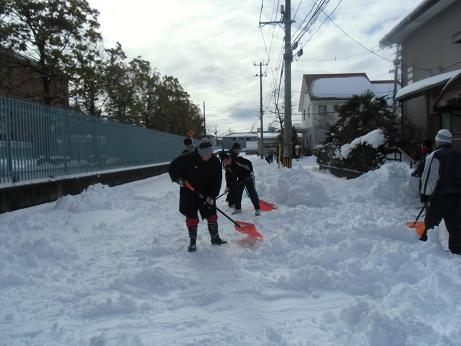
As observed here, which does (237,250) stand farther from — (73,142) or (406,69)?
(406,69)

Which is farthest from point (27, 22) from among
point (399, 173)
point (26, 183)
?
point (399, 173)

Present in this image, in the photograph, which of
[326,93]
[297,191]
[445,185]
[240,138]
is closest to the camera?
[445,185]

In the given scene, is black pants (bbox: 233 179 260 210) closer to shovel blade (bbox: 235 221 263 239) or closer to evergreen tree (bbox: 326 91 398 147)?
shovel blade (bbox: 235 221 263 239)

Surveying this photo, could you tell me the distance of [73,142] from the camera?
11953mm

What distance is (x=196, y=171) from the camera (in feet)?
20.1

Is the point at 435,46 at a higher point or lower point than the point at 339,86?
lower

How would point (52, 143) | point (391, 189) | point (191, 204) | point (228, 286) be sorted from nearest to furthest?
point (228, 286) → point (191, 204) → point (52, 143) → point (391, 189)

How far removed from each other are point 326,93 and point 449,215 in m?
45.8

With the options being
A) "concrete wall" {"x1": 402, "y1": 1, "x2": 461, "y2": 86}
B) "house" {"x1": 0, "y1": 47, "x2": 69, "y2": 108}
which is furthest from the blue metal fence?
"concrete wall" {"x1": 402, "y1": 1, "x2": 461, "y2": 86}

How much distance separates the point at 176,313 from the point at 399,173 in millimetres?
8462

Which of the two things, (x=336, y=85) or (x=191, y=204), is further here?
(x=336, y=85)

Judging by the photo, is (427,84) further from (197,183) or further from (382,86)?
(382,86)

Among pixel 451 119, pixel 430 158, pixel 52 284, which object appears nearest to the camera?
pixel 52 284

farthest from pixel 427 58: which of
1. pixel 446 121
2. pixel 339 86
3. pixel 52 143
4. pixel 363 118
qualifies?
pixel 339 86
